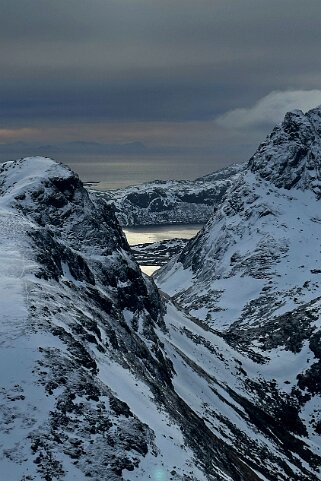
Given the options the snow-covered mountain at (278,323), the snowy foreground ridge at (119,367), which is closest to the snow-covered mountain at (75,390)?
the snowy foreground ridge at (119,367)

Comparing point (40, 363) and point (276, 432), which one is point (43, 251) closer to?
point (40, 363)

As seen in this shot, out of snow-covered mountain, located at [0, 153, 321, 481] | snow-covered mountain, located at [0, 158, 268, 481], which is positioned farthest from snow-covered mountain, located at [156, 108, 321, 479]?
snow-covered mountain, located at [0, 158, 268, 481]

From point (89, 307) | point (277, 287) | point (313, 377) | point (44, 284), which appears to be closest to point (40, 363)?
point (44, 284)

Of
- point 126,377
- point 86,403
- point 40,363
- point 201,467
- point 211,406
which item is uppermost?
point 40,363

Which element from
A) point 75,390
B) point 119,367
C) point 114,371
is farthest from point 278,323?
point 75,390

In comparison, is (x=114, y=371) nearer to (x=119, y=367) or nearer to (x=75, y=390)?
(x=119, y=367)

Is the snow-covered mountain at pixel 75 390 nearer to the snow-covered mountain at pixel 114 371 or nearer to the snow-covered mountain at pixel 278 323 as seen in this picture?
the snow-covered mountain at pixel 114 371

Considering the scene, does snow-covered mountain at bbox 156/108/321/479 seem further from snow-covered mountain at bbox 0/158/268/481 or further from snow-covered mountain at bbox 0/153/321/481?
snow-covered mountain at bbox 0/158/268/481
